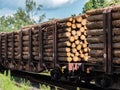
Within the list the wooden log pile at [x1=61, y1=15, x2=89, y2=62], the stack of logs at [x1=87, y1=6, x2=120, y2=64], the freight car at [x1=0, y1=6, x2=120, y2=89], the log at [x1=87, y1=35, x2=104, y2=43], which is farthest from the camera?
the wooden log pile at [x1=61, y1=15, x2=89, y2=62]

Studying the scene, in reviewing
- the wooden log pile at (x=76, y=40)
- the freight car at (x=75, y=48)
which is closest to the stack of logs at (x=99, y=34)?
the freight car at (x=75, y=48)

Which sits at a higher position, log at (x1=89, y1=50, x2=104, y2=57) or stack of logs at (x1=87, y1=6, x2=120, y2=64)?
stack of logs at (x1=87, y1=6, x2=120, y2=64)

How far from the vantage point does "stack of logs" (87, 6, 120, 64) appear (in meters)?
11.5

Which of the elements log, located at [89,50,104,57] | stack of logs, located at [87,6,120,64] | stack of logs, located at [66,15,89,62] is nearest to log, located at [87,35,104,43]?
stack of logs, located at [87,6,120,64]

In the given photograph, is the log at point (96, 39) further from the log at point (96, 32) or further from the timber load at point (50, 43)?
the timber load at point (50, 43)

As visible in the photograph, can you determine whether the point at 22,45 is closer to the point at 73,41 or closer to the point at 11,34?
the point at 11,34

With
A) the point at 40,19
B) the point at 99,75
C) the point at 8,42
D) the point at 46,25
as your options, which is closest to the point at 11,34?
the point at 8,42

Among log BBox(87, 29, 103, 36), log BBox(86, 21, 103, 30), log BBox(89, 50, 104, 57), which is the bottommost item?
log BBox(89, 50, 104, 57)

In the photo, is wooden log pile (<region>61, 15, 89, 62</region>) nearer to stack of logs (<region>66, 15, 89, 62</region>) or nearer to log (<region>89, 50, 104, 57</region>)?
stack of logs (<region>66, 15, 89, 62</region>)

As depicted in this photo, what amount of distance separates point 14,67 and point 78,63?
7463 mm

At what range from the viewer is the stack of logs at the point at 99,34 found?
37.7 feet

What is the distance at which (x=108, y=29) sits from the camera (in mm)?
11672

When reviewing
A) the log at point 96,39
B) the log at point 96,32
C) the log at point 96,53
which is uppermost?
the log at point 96,32

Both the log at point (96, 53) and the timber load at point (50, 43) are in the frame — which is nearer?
the log at point (96, 53)
